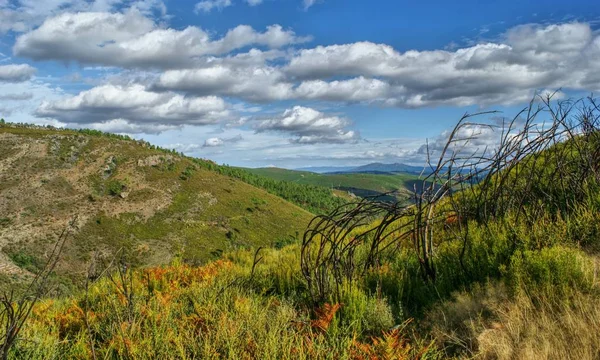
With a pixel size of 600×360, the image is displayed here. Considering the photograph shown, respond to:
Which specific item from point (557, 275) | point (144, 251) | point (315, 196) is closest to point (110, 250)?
point (144, 251)

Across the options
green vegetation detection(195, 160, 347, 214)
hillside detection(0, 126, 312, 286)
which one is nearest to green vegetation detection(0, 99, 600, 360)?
hillside detection(0, 126, 312, 286)

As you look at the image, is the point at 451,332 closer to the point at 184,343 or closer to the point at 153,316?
the point at 184,343

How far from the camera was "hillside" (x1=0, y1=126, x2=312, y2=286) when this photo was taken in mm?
56031

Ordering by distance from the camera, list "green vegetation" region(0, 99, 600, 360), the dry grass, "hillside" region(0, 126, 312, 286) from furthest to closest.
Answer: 1. "hillside" region(0, 126, 312, 286)
2. "green vegetation" region(0, 99, 600, 360)
3. the dry grass

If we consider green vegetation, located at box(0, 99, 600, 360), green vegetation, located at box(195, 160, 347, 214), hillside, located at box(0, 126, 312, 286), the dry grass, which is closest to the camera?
the dry grass

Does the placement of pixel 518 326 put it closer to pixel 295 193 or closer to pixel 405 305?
pixel 405 305

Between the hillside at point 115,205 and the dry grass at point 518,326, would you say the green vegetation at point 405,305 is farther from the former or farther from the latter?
the hillside at point 115,205

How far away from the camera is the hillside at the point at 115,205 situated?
56.0 metres

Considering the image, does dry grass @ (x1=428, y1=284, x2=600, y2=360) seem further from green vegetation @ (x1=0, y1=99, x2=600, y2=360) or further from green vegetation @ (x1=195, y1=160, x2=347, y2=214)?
green vegetation @ (x1=195, y1=160, x2=347, y2=214)

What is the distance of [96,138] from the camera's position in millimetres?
79688

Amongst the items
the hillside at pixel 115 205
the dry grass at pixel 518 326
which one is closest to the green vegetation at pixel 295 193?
the hillside at pixel 115 205

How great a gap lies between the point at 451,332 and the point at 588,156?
4728 mm

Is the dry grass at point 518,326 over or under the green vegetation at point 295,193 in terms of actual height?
over

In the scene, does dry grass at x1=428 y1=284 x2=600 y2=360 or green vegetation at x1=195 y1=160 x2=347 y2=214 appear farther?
green vegetation at x1=195 y1=160 x2=347 y2=214
